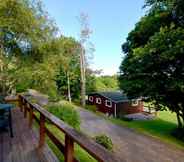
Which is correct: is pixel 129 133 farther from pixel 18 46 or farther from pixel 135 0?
pixel 135 0

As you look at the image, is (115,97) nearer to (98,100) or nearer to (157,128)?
(98,100)

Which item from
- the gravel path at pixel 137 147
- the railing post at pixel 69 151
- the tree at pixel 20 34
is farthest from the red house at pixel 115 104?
the railing post at pixel 69 151

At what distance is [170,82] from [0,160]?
32.0 feet

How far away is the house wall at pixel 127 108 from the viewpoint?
80.4 feet

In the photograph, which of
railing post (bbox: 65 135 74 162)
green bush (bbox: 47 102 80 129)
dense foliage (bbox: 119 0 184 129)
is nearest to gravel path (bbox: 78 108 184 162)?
green bush (bbox: 47 102 80 129)

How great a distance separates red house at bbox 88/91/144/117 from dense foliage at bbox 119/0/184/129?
33.4ft

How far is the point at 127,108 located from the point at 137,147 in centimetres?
1557

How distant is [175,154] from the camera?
371 inches

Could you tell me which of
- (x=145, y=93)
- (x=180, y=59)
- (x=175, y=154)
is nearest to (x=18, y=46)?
(x=145, y=93)

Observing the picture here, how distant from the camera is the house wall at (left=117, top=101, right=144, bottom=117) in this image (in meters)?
24.5

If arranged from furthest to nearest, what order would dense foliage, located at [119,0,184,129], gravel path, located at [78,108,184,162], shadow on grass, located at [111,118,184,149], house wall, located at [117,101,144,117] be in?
1. house wall, located at [117,101,144,117]
2. shadow on grass, located at [111,118,184,149]
3. dense foliage, located at [119,0,184,129]
4. gravel path, located at [78,108,184,162]

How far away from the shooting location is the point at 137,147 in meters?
10.0

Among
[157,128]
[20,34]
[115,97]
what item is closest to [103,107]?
[115,97]

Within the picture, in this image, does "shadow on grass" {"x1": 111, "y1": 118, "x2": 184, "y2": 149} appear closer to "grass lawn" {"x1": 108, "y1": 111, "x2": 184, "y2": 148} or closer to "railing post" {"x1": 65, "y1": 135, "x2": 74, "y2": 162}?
"grass lawn" {"x1": 108, "y1": 111, "x2": 184, "y2": 148}
